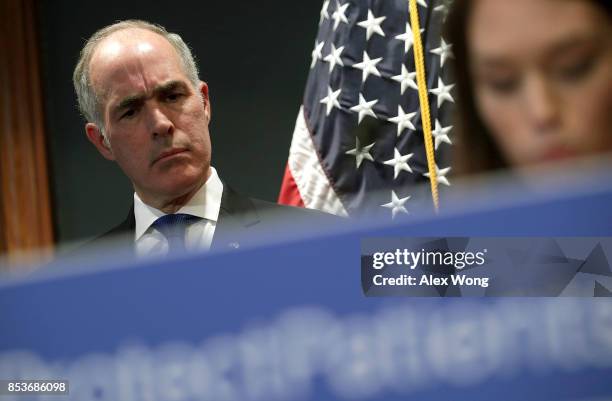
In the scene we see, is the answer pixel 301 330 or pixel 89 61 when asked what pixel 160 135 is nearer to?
pixel 89 61

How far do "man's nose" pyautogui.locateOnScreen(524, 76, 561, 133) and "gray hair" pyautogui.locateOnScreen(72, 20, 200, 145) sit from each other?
49 centimetres

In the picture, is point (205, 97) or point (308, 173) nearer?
point (205, 97)

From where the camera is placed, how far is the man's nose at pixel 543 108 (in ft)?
3.39

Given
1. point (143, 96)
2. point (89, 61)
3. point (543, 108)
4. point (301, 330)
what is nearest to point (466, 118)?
point (543, 108)

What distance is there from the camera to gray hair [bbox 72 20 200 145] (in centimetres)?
125

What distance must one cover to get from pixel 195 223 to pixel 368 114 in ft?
1.09

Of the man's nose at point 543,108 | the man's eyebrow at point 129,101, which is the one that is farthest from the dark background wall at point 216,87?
the man's nose at point 543,108

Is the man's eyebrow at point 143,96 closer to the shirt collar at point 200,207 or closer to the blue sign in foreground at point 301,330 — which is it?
the shirt collar at point 200,207

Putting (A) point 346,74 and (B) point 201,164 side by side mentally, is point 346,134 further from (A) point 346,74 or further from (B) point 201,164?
(B) point 201,164

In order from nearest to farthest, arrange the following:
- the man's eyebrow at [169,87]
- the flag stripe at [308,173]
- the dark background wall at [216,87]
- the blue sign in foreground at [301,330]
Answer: the blue sign in foreground at [301,330]
the man's eyebrow at [169,87]
the dark background wall at [216,87]
the flag stripe at [308,173]

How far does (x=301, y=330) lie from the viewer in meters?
1.03

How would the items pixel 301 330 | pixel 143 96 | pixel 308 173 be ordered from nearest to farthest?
pixel 301 330
pixel 143 96
pixel 308 173

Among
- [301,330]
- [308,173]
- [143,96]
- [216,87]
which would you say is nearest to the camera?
[301,330]

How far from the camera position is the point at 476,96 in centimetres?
110
